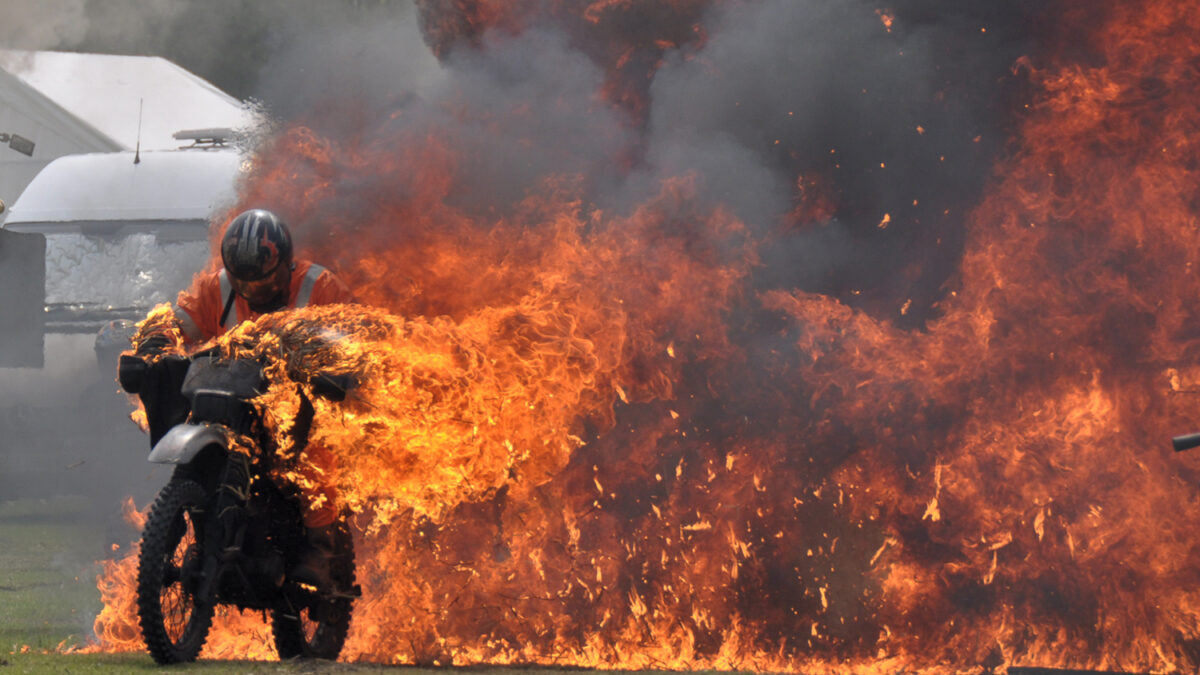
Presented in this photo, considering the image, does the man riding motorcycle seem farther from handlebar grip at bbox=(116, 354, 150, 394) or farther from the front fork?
the front fork

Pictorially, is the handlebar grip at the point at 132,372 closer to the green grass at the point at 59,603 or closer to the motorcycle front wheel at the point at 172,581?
the motorcycle front wheel at the point at 172,581

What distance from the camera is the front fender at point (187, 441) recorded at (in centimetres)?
674

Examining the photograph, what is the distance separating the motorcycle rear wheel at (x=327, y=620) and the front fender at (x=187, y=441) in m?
1.09

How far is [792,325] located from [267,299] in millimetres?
3844

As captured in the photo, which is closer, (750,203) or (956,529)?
(956,529)

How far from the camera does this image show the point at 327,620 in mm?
7988

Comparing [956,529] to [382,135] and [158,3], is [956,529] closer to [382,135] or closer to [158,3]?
[382,135]

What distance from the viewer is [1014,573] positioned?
9555mm

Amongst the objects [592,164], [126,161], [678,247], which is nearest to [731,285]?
[678,247]

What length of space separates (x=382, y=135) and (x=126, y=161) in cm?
886

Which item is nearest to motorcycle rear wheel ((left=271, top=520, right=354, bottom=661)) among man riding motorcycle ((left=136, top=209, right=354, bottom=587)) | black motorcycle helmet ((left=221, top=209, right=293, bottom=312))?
man riding motorcycle ((left=136, top=209, right=354, bottom=587))

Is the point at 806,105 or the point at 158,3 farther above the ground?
the point at 806,105

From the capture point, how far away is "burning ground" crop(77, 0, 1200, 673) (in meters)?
Answer: 9.40

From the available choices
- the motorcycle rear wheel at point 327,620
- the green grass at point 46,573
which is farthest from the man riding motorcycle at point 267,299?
the green grass at point 46,573
